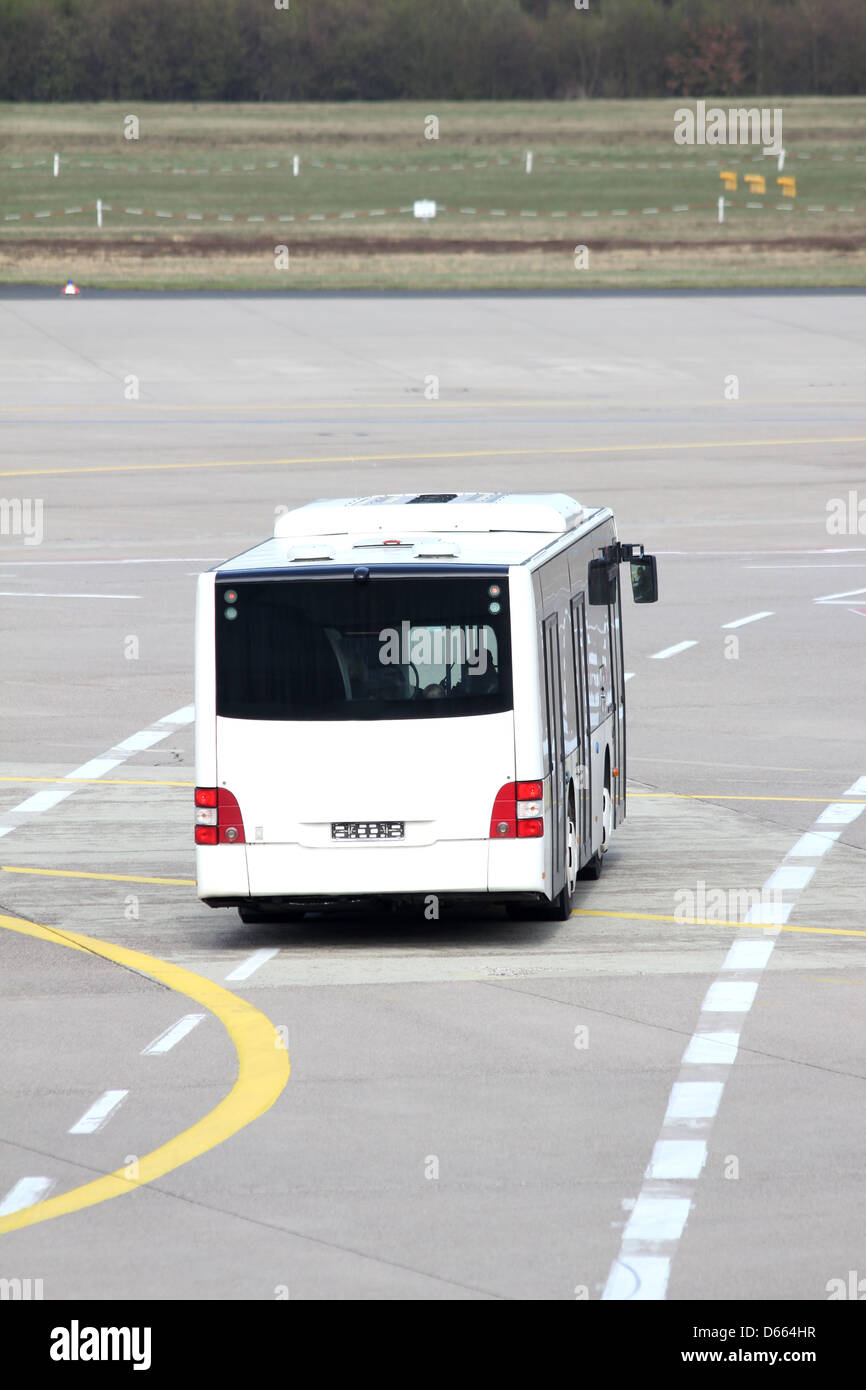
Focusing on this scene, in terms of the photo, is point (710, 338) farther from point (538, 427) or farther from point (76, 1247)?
point (76, 1247)

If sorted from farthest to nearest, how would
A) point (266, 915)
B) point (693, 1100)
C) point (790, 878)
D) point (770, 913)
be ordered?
point (790, 878), point (266, 915), point (770, 913), point (693, 1100)

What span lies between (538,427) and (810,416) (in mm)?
6671

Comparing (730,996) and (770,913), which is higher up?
(730,996)

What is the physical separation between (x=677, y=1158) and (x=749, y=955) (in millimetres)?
4496

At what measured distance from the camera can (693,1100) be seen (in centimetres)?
1173

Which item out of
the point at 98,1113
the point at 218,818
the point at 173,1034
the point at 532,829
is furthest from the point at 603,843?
the point at 98,1113

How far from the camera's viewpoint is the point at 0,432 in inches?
2053

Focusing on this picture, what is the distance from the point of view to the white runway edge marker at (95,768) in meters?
20.1

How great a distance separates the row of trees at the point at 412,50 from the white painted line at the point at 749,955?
127 meters

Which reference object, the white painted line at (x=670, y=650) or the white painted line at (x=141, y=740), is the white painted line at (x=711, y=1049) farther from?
the white painted line at (x=670, y=650)

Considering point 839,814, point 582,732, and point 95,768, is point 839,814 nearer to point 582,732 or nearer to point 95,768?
point 582,732

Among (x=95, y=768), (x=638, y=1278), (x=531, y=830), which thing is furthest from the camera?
(x=95, y=768)

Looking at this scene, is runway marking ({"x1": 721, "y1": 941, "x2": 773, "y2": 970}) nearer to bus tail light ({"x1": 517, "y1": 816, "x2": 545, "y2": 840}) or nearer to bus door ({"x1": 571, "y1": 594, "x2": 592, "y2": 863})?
bus tail light ({"x1": 517, "y1": 816, "x2": 545, "y2": 840})

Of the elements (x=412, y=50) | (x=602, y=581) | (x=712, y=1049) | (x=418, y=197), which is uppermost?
(x=412, y=50)
